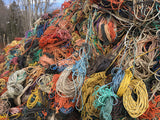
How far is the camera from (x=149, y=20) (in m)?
2.42

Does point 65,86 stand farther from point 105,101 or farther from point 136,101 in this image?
point 136,101

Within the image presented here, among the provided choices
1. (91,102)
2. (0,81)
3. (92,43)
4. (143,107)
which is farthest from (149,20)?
(0,81)

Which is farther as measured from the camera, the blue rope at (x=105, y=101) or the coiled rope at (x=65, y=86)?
the coiled rope at (x=65, y=86)

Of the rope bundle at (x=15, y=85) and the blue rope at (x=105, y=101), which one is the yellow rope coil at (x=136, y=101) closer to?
the blue rope at (x=105, y=101)

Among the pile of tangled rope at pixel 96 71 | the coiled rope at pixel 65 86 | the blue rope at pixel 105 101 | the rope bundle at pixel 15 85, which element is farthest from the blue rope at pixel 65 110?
the rope bundle at pixel 15 85

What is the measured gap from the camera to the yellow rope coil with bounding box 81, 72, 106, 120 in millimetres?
2016

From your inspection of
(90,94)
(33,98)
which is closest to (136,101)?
(90,94)

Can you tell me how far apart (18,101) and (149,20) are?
2898 millimetres

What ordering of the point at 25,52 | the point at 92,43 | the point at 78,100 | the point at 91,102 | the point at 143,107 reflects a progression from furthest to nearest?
the point at 25,52, the point at 92,43, the point at 78,100, the point at 91,102, the point at 143,107

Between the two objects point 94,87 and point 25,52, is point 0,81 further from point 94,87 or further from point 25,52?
point 94,87

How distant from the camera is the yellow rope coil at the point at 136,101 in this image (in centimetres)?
177

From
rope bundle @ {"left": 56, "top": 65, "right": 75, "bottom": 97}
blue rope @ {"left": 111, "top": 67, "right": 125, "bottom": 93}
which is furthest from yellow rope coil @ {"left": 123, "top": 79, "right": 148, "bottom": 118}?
rope bundle @ {"left": 56, "top": 65, "right": 75, "bottom": 97}

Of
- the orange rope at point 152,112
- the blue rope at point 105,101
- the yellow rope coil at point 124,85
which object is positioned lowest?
the orange rope at point 152,112

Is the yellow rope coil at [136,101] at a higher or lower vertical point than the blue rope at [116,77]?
lower
